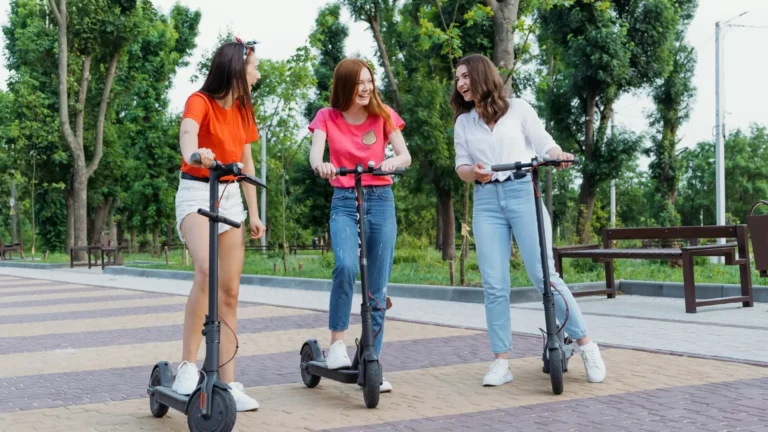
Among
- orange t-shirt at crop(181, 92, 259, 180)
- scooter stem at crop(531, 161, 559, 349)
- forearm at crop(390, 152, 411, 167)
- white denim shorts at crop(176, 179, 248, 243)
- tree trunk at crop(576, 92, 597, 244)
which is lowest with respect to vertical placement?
scooter stem at crop(531, 161, 559, 349)

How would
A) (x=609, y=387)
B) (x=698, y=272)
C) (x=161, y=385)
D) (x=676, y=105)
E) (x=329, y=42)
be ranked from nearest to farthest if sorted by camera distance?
(x=161, y=385) < (x=609, y=387) < (x=698, y=272) < (x=676, y=105) < (x=329, y=42)

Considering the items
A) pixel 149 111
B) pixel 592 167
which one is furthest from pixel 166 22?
pixel 592 167

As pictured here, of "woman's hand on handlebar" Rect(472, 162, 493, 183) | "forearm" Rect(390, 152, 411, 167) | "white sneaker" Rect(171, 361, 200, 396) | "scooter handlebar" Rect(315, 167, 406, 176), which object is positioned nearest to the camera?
"white sneaker" Rect(171, 361, 200, 396)

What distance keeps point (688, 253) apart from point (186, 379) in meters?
6.36

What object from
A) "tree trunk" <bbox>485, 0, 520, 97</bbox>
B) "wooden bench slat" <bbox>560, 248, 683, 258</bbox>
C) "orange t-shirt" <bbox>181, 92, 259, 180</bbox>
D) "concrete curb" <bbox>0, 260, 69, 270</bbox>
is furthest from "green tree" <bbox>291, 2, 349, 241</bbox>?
"orange t-shirt" <bbox>181, 92, 259, 180</bbox>

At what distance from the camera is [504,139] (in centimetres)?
559

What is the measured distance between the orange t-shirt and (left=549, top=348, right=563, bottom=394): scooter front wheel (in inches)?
76.3

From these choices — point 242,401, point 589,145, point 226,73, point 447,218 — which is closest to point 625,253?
point 242,401

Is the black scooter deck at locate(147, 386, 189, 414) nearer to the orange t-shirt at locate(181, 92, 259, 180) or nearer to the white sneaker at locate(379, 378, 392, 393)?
the orange t-shirt at locate(181, 92, 259, 180)

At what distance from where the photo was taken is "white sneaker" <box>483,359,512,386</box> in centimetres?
554

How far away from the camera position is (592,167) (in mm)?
30531

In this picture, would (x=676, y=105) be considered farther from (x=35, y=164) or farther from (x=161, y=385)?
(x=161, y=385)

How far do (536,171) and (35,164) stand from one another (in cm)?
3465

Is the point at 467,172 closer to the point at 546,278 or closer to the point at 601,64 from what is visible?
the point at 546,278
